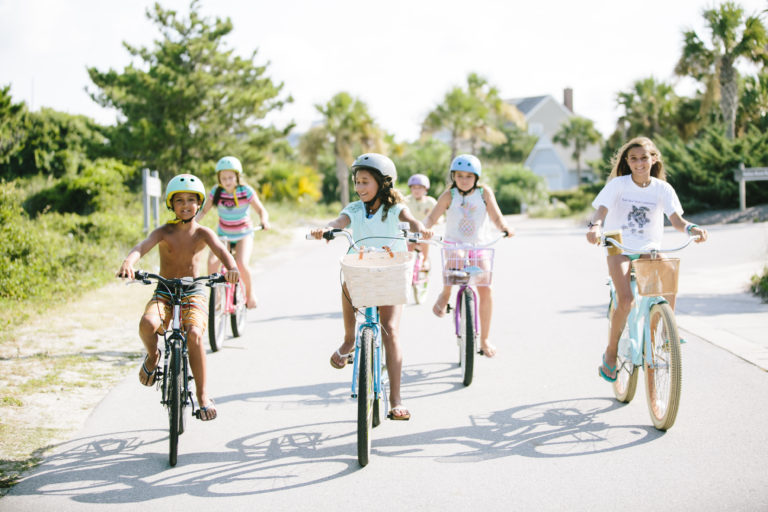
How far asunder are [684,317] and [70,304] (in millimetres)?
8054

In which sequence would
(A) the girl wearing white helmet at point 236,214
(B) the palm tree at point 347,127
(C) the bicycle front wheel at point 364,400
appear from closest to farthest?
(C) the bicycle front wheel at point 364,400 → (A) the girl wearing white helmet at point 236,214 → (B) the palm tree at point 347,127

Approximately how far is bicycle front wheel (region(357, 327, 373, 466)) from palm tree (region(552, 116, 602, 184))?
69055 millimetres

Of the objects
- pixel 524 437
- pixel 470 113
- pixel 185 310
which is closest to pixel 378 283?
pixel 185 310

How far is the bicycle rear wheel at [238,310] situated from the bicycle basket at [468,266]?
2.78 meters

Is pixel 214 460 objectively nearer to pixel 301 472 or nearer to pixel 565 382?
pixel 301 472

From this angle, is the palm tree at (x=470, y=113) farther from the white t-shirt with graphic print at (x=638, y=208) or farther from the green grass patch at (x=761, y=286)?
the white t-shirt with graphic print at (x=638, y=208)

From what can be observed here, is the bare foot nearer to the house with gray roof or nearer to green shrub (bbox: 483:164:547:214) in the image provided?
green shrub (bbox: 483:164:547:214)

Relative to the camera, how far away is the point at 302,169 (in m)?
42.5

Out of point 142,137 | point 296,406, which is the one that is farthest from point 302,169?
point 296,406

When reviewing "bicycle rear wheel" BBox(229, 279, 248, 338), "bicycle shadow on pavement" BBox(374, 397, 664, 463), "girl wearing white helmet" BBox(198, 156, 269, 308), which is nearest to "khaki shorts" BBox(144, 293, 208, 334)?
"bicycle shadow on pavement" BBox(374, 397, 664, 463)

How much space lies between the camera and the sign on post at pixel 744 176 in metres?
27.6

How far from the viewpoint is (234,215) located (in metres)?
8.93

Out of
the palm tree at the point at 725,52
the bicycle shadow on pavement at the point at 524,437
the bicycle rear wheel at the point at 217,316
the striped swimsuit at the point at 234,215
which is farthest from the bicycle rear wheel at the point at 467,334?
the palm tree at the point at 725,52

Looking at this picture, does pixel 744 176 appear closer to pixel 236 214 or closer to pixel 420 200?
pixel 420 200
